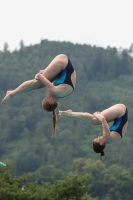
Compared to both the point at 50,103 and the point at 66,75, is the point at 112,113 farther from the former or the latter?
the point at 50,103

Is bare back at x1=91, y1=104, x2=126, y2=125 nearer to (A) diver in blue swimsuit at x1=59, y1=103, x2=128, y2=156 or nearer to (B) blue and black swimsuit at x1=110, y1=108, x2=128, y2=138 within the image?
(A) diver in blue swimsuit at x1=59, y1=103, x2=128, y2=156

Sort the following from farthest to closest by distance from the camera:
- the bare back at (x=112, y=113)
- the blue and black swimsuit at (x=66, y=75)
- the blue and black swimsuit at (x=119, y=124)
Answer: the blue and black swimsuit at (x=119, y=124), the bare back at (x=112, y=113), the blue and black swimsuit at (x=66, y=75)

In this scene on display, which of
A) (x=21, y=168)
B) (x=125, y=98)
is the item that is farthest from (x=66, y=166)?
(x=125, y=98)

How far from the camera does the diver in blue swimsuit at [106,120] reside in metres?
17.9

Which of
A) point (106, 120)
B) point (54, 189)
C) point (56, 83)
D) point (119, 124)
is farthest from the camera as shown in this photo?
point (54, 189)

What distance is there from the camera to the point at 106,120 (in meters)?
18.3

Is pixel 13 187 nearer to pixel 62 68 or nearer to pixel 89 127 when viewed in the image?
pixel 62 68

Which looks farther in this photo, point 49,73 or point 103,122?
point 103,122

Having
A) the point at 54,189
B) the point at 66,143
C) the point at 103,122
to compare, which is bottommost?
the point at 103,122

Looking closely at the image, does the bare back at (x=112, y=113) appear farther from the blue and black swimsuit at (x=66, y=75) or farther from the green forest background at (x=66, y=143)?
the green forest background at (x=66, y=143)

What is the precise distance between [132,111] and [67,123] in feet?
56.3

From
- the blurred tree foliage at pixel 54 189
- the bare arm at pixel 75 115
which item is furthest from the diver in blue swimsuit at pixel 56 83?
the blurred tree foliage at pixel 54 189

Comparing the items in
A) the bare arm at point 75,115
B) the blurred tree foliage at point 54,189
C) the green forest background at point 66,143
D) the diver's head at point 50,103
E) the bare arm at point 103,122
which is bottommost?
the bare arm at point 103,122

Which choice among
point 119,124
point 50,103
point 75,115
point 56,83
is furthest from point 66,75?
point 119,124
